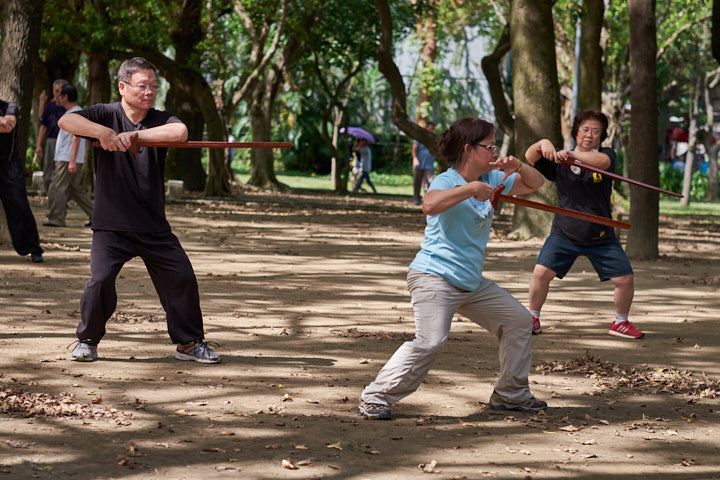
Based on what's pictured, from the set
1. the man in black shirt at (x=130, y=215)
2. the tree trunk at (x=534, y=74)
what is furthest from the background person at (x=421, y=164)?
the man in black shirt at (x=130, y=215)

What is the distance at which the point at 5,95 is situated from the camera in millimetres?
11711

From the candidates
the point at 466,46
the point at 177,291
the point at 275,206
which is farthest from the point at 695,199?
the point at 177,291

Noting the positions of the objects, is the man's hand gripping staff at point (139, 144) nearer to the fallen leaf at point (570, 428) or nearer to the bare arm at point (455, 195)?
the bare arm at point (455, 195)

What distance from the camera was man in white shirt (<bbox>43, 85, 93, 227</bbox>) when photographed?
1332cm

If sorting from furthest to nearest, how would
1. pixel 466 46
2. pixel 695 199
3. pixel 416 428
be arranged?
pixel 466 46
pixel 695 199
pixel 416 428

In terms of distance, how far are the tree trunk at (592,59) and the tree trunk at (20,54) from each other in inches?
409

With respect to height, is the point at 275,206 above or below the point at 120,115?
below

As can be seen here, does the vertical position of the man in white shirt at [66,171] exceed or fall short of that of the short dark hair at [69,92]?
it falls short

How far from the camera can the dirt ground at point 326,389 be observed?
4.61 meters

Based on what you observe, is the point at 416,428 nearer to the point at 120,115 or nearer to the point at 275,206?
the point at 120,115

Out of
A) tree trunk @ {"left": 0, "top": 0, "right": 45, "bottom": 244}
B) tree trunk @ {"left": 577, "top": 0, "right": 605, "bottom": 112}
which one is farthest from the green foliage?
tree trunk @ {"left": 0, "top": 0, "right": 45, "bottom": 244}

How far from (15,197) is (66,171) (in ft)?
13.1

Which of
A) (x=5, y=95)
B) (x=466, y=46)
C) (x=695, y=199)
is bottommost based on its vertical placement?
(x=695, y=199)

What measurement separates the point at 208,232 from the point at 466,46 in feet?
108
